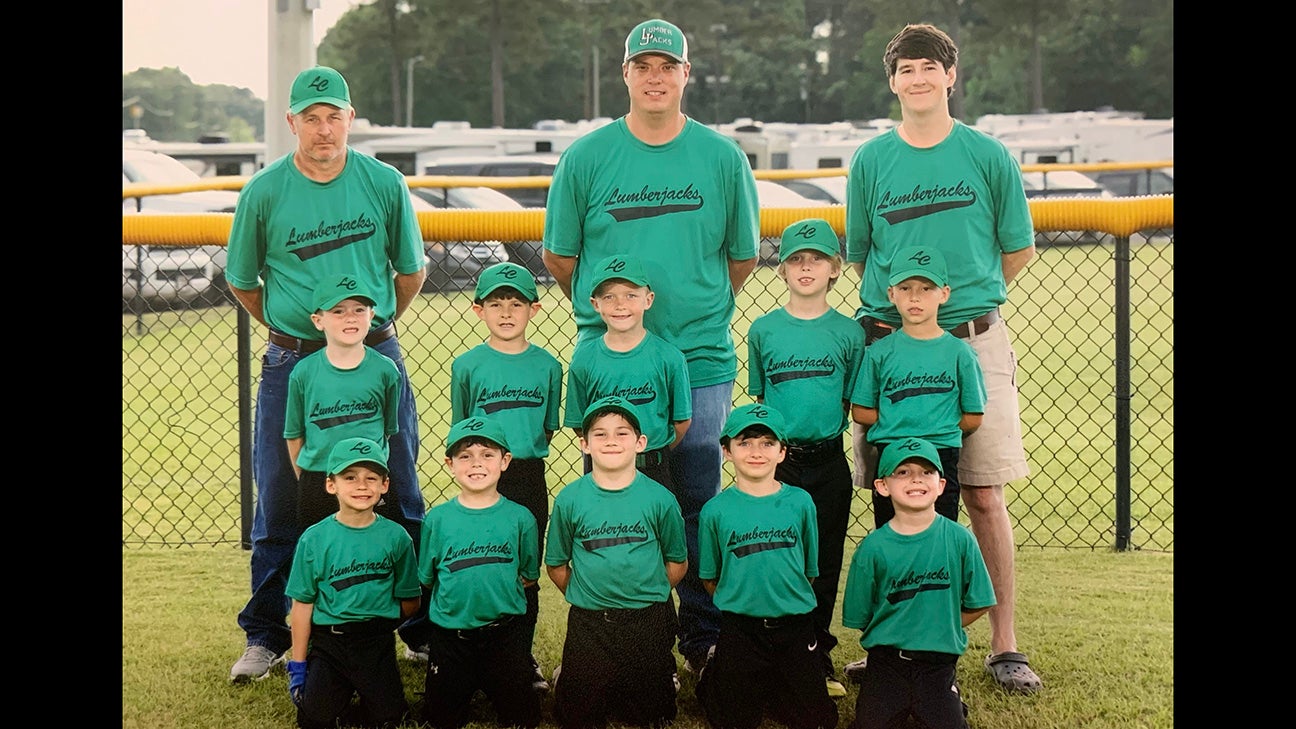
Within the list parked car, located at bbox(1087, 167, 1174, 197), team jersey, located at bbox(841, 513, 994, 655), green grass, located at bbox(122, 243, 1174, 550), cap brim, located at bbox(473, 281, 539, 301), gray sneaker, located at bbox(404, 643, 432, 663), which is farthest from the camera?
parked car, located at bbox(1087, 167, 1174, 197)

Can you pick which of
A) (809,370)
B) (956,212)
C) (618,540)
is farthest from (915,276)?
(618,540)

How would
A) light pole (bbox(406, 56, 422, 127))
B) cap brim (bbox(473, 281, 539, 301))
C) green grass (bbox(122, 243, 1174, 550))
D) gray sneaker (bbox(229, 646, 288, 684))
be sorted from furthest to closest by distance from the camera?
light pole (bbox(406, 56, 422, 127)) → green grass (bbox(122, 243, 1174, 550)) → gray sneaker (bbox(229, 646, 288, 684)) → cap brim (bbox(473, 281, 539, 301))

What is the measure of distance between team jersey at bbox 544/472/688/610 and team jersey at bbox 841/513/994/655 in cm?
54

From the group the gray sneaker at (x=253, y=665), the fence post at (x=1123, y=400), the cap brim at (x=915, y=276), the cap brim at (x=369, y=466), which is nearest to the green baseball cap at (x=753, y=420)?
the cap brim at (x=915, y=276)

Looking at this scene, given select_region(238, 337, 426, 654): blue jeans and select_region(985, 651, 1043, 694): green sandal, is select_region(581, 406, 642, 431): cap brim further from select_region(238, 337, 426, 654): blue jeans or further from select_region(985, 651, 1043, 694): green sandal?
select_region(985, 651, 1043, 694): green sandal

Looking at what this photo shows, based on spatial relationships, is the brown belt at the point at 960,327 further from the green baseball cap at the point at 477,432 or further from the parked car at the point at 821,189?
the parked car at the point at 821,189

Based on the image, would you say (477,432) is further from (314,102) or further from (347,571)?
(314,102)

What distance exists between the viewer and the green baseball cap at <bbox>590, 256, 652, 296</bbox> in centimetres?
379

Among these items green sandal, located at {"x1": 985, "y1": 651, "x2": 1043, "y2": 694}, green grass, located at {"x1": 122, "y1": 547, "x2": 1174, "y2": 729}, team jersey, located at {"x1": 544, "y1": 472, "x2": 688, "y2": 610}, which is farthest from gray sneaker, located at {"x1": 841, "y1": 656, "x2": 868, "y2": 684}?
team jersey, located at {"x1": 544, "y1": 472, "x2": 688, "y2": 610}

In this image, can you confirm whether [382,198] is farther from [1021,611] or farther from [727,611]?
[1021,611]

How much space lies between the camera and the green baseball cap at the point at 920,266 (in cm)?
384

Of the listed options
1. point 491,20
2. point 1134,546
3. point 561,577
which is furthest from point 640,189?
point 491,20
